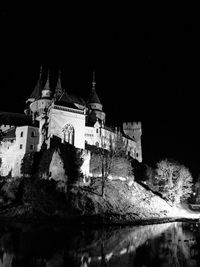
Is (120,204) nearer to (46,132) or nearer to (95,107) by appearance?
(46,132)

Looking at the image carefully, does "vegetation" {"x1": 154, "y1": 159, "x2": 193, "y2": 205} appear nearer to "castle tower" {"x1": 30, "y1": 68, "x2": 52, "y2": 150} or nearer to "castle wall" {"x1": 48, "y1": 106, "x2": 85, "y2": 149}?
"castle wall" {"x1": 48, "y1": 106, "x2": 85, "y2": 149}

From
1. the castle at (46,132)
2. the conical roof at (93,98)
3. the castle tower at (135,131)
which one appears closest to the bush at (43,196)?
the castle at (46,132)

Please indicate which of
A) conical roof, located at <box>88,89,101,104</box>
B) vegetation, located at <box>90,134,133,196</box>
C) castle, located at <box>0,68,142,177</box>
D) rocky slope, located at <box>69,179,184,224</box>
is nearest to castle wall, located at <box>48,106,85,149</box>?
castle, located at <box>0,68,142,177</box>

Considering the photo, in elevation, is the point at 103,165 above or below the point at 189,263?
above

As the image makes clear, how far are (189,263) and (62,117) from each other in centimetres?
4252

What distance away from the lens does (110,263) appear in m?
20.8

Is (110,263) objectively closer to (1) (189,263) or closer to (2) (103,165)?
(1) (189,263)

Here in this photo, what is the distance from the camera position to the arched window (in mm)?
58875

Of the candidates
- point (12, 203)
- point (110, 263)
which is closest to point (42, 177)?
point (12, 203)

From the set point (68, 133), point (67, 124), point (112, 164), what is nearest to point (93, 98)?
point (67, 124)

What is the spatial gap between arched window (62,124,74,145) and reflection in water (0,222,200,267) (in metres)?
26.2

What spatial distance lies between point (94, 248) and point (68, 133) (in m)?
36.3

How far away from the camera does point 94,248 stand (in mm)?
25438

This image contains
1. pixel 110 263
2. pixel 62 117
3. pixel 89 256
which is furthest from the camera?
pixel 62 117
